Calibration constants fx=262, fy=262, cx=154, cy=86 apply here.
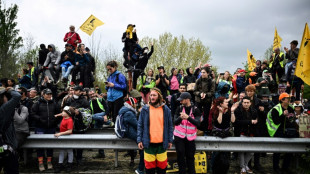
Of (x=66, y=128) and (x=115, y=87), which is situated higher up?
(x=115, y=87)

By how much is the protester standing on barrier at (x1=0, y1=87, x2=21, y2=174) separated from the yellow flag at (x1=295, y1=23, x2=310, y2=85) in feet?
19.4

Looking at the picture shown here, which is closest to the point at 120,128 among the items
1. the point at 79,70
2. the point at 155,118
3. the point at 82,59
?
the point at 155,118

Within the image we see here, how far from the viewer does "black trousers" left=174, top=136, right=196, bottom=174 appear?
553 cm

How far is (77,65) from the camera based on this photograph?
35.2 ft

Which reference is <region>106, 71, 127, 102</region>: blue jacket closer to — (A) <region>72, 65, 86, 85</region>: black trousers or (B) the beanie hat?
(B) the beanie hat

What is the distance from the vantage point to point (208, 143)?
19.4 ft

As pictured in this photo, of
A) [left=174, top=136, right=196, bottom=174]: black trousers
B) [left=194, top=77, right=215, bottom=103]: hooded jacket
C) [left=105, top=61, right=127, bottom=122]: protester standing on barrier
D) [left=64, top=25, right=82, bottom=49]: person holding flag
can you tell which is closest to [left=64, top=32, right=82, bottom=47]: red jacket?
[left=64, top=25, right=82, bottom=49]: person holding flag

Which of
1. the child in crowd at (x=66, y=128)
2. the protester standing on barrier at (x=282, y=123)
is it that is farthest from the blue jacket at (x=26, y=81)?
the protester standing on barrier at (x=282, y=123)

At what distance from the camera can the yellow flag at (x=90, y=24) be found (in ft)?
38.8

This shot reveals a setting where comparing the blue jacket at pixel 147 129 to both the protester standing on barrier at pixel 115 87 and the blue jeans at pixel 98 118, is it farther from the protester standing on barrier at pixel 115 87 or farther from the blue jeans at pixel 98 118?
the blue jeans at pixel 98 118

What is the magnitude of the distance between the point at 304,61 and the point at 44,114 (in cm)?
640

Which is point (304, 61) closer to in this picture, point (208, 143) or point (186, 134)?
point (208, 143)

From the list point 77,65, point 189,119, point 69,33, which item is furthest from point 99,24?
point 189,119

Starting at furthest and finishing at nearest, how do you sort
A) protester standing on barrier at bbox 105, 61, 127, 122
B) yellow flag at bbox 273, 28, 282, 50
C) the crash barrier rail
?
yellow flag at bbox 273, 28, 282, 50 → protester standing on barrier at bbox 105, 61, 127, 122 → the crash barrier rail
